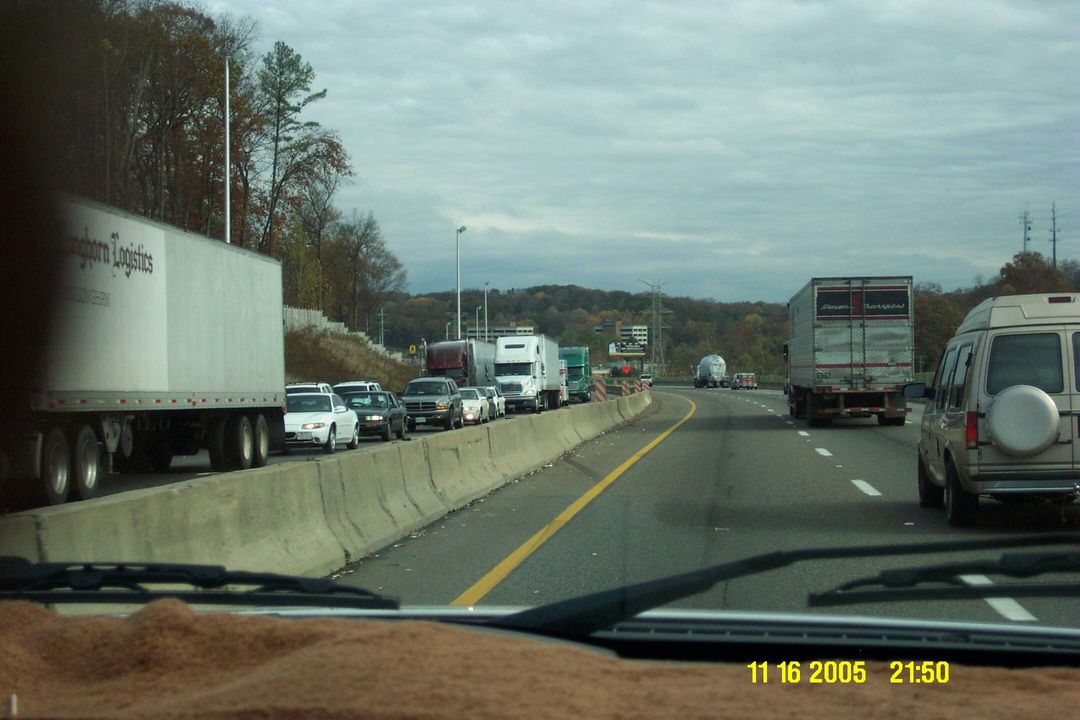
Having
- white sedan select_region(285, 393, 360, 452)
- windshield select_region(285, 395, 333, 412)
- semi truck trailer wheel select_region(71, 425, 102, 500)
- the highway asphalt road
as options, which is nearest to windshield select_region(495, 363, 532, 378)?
white sedan select_region(285, 393, 360, 452)

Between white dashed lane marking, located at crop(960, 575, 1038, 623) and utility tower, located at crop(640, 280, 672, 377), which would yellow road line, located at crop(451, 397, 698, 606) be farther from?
utility tower, located at crop(640, 280, 672, 377)

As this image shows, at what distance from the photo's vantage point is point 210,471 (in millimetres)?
23719

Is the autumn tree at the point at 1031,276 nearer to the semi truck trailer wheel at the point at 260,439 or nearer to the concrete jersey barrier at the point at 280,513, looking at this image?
the semi truck trailer wheel at the point at 260,439

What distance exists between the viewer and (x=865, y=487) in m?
16.7

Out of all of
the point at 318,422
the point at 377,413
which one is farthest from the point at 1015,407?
the point at 377,413

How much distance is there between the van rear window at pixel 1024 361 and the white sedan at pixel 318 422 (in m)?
19.7

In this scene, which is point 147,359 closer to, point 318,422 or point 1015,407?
point 318,422

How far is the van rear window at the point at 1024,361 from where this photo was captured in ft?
38.2

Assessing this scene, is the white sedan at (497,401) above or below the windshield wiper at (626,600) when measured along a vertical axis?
below

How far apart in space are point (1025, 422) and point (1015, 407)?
160 mm

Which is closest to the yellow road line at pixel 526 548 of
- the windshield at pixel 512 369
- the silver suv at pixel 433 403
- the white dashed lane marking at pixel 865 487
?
the white dashed lane marking at pixel 865 487

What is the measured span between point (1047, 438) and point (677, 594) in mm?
9007

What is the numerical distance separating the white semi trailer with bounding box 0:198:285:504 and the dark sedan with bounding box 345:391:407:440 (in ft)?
29.7

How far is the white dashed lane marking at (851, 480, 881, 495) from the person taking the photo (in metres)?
16.0
